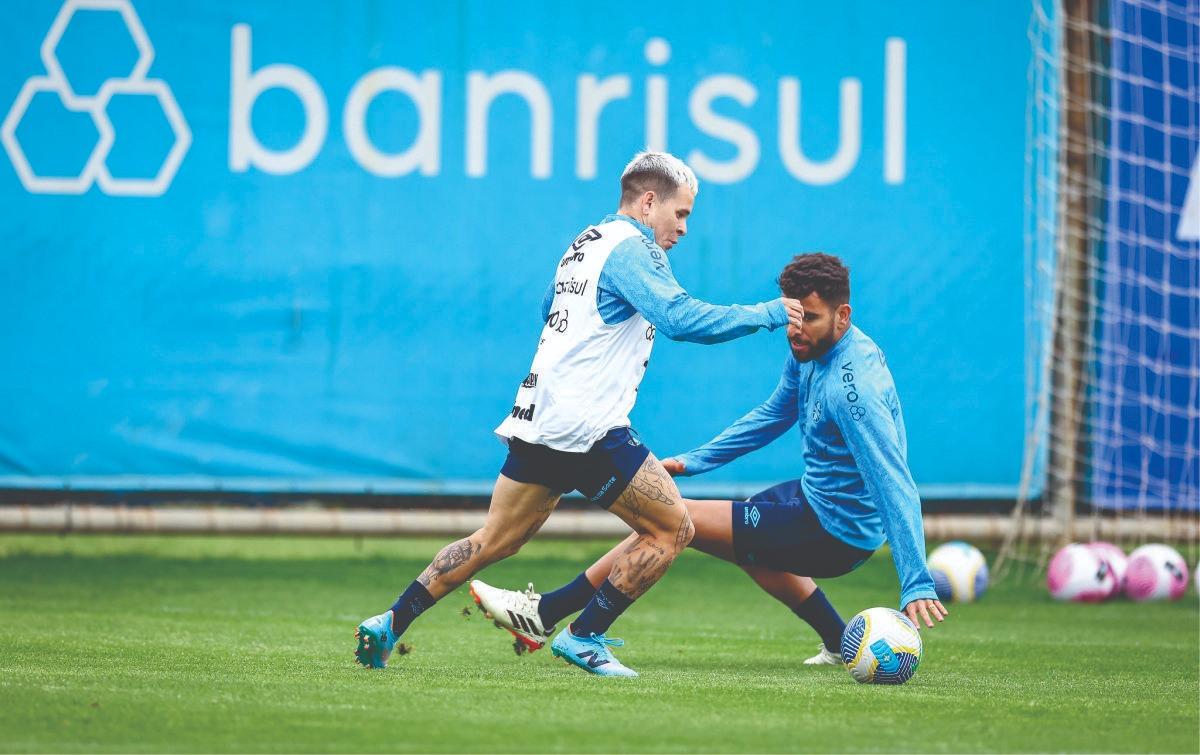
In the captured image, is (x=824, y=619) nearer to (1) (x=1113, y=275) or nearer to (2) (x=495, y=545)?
(2) (x=495, y=545)

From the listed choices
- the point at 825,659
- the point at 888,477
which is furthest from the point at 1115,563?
the point at 888,477

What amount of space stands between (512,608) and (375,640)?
562mm

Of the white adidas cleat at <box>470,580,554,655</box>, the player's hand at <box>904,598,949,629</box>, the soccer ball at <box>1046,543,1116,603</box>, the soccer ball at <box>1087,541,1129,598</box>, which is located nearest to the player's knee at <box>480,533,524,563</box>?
the white adidas cleat at <box>470,580,554,655</box>

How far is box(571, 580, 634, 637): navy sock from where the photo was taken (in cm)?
583

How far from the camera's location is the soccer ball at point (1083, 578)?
990cm

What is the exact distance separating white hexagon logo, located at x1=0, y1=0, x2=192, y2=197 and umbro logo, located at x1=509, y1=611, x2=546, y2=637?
622 centimetres

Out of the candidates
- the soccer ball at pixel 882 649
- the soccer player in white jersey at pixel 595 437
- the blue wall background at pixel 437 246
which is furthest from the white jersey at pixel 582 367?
the blue wall background at pixel 437 246

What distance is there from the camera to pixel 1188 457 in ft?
36.4

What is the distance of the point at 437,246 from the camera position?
11.3 m

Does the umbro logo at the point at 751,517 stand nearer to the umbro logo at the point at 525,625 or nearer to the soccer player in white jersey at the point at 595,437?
the soccer player in white jersey at the point at 595,437

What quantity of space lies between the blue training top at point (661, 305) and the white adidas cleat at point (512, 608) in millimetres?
1108

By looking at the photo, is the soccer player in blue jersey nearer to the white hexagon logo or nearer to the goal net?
the goal net

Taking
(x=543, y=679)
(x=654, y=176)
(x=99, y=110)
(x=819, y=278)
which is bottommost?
(x=543, y=679)

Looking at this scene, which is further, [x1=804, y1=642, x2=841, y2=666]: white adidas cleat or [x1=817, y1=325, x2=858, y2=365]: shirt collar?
[x1=804, y1=642, x2=841, y2=666]: white adidas cleat
